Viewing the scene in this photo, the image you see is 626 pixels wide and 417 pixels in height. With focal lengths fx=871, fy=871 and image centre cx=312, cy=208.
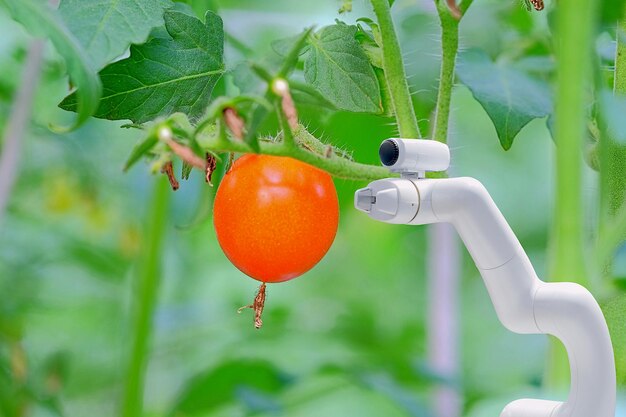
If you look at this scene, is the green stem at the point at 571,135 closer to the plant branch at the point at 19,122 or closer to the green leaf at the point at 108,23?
the green leaf at the point at 108,23

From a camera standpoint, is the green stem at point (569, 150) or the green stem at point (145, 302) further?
the green stem at point (145, 302)

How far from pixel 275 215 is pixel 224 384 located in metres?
0.60

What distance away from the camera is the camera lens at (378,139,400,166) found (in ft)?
1.33

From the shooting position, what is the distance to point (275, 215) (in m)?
0.42

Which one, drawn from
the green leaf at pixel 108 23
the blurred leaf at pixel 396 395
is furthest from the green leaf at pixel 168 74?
the blurred leaf at pixel 396 395

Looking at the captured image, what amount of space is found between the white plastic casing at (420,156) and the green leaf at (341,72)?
4 cm

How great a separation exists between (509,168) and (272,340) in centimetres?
90

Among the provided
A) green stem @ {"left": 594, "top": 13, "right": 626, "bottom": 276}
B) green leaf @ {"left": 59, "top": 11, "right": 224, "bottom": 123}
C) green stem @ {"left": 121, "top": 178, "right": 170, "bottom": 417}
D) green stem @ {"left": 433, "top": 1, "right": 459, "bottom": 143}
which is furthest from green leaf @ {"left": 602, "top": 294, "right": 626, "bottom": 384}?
green stem @ {"left": 121, "top": 178, "right": 170, "bottom": 417}

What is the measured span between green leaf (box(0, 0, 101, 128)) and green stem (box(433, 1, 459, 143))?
18 centimetres

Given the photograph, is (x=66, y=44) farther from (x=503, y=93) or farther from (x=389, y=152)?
(x=503, y=93)

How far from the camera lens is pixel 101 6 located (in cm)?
42

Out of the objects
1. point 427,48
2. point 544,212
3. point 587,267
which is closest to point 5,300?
point 427,48

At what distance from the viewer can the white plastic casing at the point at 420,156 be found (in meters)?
0.40

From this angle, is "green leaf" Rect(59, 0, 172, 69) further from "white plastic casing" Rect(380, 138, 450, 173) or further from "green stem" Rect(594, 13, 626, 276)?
"green stem" Rect(594, 13, 626, 276)
